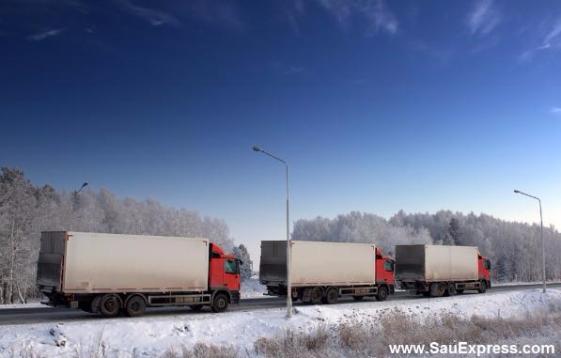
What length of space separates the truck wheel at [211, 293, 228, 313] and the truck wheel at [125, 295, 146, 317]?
160 inches

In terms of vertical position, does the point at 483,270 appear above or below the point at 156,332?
above

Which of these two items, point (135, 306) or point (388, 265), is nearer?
point (135, 306)

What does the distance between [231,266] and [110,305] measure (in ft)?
22.9

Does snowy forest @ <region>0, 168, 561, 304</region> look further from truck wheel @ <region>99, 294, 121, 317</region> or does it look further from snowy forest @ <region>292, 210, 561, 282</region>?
truck wheel @ <region>99, 294, 121, 317</region>

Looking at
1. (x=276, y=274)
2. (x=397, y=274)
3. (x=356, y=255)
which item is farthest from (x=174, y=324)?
(x=397, y=274)

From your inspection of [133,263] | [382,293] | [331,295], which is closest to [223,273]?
[133,263]

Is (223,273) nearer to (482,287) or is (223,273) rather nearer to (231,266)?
(231,266)

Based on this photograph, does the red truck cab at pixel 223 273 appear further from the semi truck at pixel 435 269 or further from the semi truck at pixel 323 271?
the semi truck at pixel 435 269

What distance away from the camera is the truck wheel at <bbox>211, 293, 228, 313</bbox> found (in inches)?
1083

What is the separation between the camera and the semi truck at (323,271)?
106ft

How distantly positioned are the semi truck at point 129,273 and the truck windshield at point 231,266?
54 mm

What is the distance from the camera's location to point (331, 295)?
3388 cm

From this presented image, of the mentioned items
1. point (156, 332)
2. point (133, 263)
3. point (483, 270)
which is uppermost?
point (133, 263)

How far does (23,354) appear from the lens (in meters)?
16.1
